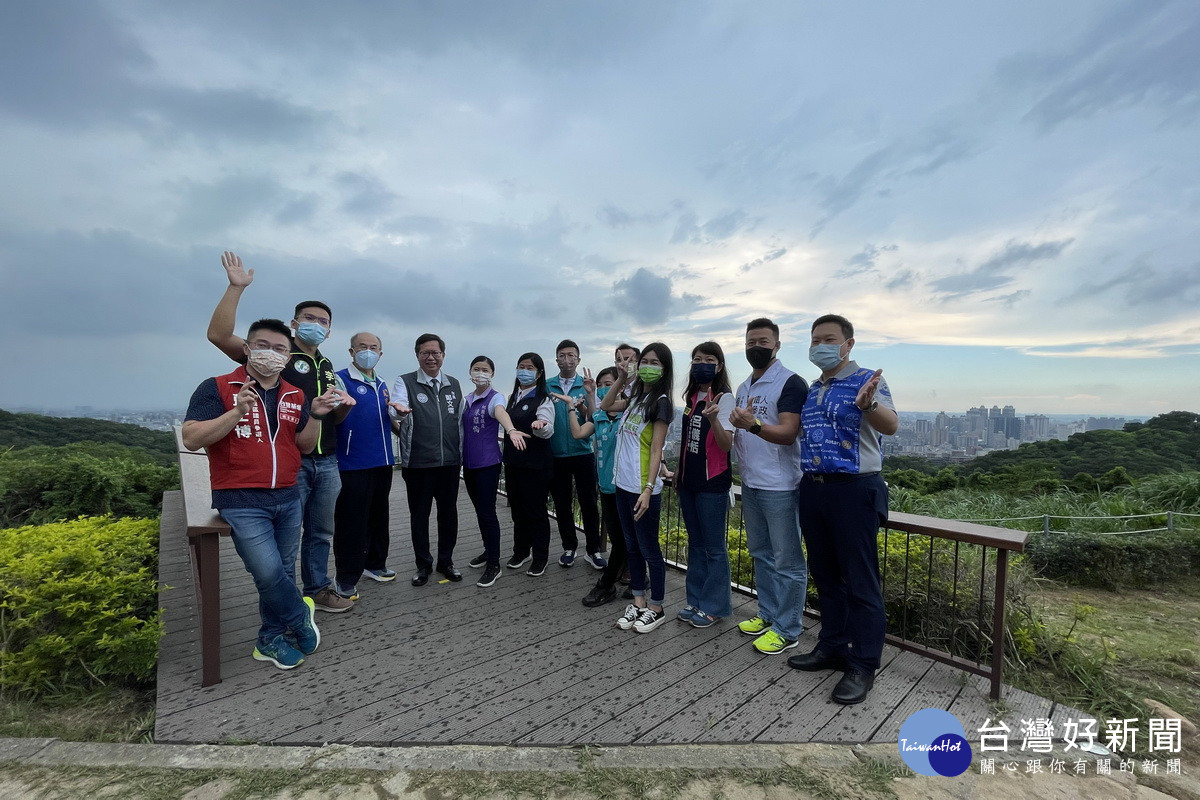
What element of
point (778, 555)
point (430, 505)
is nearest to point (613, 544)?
point (778, 555)

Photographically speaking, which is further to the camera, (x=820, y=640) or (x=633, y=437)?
(x=633, y=437)

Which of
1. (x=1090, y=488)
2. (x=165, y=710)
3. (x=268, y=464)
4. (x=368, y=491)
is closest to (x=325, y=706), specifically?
(x=165, y=710)

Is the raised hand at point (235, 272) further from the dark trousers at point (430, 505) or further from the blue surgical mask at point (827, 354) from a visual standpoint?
the blue surgical mask at point (827, 354)

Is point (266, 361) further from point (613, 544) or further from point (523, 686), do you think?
point (613, 544)

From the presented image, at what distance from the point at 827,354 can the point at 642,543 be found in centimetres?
159

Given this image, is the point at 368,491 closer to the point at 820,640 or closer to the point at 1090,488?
the point at 820,640

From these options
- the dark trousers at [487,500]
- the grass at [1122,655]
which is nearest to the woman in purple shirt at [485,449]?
the dark trousers at [487,500]

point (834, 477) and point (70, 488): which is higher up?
point (834, 477)

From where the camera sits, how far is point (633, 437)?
3363 mm

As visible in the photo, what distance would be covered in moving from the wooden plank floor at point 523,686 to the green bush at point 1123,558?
200 inches

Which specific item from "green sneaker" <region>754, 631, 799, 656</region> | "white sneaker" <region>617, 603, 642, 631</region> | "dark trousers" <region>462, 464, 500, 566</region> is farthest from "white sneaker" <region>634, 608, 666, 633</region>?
"dark trousers" <region>462, 464, 500, 566</region>

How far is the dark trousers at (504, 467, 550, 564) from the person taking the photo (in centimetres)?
420

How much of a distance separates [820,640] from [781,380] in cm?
148

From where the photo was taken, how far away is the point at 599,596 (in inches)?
147
